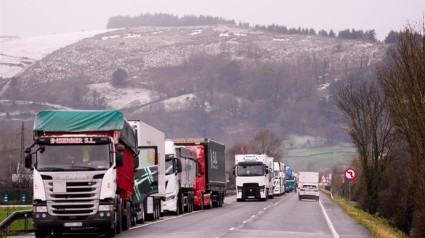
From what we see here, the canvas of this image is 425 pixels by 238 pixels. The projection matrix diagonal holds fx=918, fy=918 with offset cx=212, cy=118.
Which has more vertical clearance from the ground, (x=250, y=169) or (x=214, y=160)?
(x=250, y=169)

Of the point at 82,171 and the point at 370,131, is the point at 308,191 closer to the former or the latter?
the point at 370,131

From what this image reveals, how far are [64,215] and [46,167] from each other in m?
1.52

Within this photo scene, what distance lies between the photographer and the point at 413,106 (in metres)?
35.1

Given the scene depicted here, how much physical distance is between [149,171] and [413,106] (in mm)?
10916

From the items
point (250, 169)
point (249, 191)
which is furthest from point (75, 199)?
point (249, 191)

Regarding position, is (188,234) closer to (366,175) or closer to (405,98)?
(405,98)

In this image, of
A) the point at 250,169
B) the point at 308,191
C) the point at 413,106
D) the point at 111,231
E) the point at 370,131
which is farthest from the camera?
the point at 308,191

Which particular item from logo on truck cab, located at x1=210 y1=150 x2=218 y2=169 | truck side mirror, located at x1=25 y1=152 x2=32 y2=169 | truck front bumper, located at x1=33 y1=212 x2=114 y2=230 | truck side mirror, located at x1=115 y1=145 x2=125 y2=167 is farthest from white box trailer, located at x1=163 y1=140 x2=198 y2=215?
truck side mirror, located at x1=25 y1=152 x2=32 y2=169

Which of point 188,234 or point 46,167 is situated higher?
point 46,167

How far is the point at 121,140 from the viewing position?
29516 millimetres

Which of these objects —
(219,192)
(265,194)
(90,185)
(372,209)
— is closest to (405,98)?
(90,185)

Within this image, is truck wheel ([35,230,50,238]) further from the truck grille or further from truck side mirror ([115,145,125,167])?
truck side mirror ([115,145,125,167])

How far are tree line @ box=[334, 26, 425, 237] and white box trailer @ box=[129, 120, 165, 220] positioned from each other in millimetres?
10381

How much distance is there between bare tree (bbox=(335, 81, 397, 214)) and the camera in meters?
68.1
